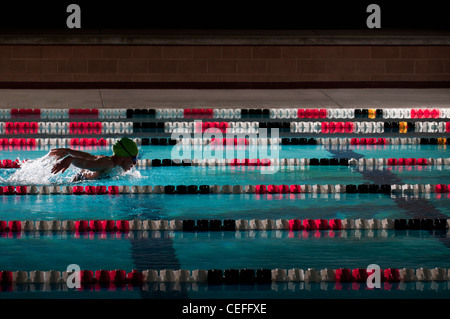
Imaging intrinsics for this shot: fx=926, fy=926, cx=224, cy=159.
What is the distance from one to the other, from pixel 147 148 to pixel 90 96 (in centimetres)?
349

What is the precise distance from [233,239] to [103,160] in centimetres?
230

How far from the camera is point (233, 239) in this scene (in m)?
6.55

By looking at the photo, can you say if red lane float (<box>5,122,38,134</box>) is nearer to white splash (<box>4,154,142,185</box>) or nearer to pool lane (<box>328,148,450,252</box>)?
white splash (<box>4,154,142,185</box>)

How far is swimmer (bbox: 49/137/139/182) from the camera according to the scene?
819cm

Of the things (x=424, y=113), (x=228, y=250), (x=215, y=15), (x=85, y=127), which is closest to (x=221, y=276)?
(x=228, y=250)

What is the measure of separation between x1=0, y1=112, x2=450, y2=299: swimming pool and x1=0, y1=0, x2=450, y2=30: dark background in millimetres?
6989

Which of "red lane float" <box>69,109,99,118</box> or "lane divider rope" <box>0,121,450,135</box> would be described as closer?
"lane divider rope" <box>0,121,450,135</box>

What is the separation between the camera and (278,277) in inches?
216

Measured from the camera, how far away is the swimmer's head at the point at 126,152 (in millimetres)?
8414

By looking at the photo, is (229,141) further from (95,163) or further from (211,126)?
(95,163)

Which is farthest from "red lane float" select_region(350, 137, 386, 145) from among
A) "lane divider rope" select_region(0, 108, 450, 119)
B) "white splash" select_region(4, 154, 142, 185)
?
"white splash" select_region(4, 154, 142, 185)

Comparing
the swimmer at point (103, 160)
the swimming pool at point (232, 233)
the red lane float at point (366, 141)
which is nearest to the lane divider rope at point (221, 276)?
the swimming pool at point (232, 233)

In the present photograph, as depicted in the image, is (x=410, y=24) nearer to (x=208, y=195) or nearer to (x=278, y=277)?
(x=208, y=195)

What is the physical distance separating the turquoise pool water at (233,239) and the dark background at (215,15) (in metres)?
7.61
